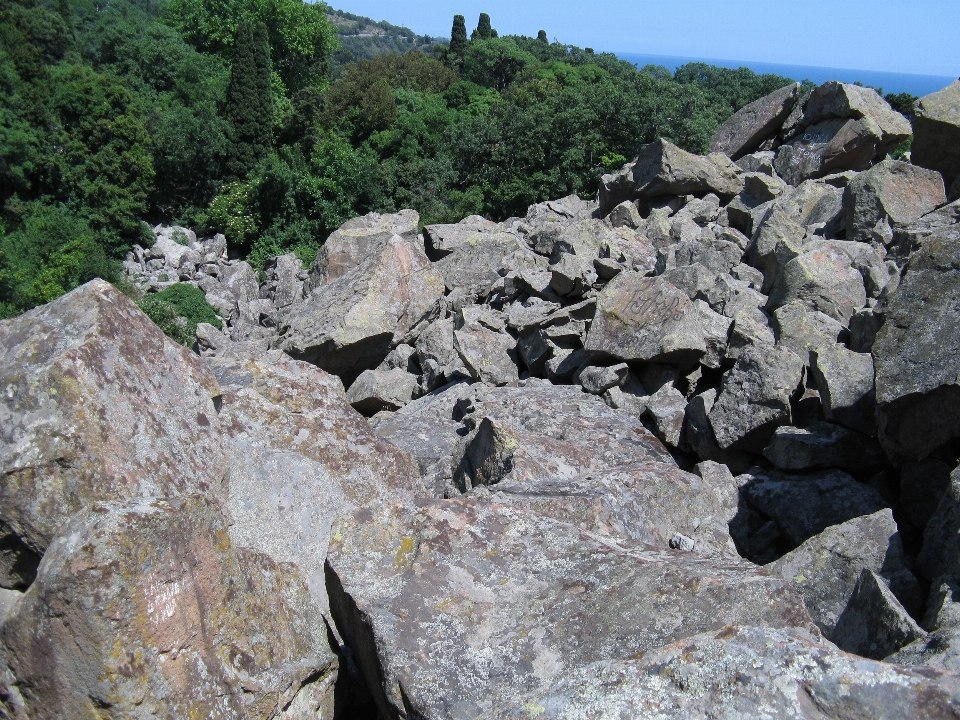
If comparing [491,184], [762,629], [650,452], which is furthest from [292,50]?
[762,629]

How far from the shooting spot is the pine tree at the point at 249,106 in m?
32.3

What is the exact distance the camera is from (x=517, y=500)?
4312mm

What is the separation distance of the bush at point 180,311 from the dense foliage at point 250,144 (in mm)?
4079

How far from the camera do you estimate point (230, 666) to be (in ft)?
9.93

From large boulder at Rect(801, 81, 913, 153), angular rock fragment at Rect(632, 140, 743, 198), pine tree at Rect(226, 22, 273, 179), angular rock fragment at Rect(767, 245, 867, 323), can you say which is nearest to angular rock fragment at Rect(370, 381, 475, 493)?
angular rock fragment at Rect(767, 245, 867, 323)

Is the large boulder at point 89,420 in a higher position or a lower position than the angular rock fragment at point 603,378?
higher

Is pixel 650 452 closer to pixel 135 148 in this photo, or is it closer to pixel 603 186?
pixel 603 186

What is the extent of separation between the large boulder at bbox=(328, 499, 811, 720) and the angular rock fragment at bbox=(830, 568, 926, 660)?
0.58m

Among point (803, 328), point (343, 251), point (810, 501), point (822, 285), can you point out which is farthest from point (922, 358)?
A: point (343, 251)

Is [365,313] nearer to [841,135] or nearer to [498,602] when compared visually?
[498,602]

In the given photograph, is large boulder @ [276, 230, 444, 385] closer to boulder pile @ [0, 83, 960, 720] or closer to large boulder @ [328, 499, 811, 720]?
boulder pile @ [0, 83, 960, 720]

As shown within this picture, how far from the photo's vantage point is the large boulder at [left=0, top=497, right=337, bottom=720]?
275 centimetres

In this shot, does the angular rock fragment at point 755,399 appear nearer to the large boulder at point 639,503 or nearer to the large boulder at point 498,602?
the large boulder at point 639,503

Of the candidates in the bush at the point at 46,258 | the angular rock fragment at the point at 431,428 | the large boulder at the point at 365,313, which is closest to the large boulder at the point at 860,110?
the large boulder at the point at 365,313
